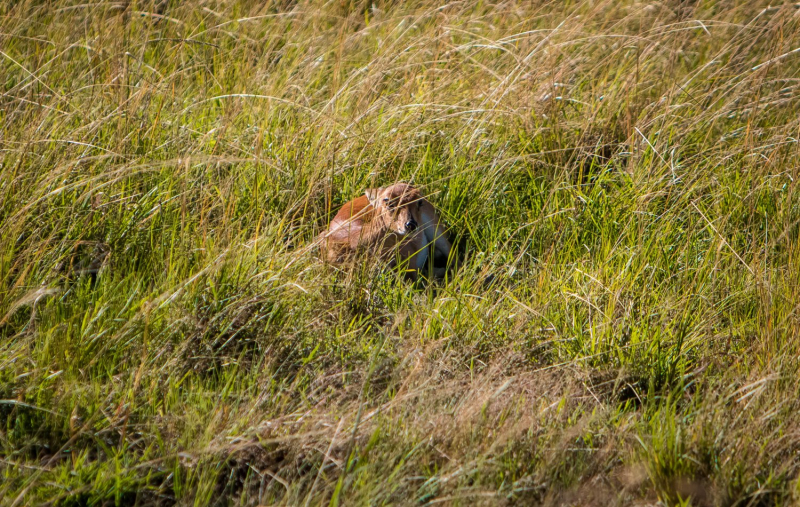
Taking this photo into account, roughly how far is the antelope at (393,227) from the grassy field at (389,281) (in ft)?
0.39

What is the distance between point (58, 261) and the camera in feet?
10.0

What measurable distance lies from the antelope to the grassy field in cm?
12

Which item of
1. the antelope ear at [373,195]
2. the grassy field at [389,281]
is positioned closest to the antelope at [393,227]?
the antelope ear at [373,195]

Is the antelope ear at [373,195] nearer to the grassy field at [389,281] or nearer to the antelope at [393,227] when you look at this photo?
the antelope at [393,227]

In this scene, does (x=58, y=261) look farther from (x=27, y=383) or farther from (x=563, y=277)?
(x=563, y=277)

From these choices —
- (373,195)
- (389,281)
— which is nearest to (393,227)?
(373,195)

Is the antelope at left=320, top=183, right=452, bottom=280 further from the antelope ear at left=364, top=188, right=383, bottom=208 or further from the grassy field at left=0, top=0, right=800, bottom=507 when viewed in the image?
the grassy field at left=0, top=0, right=800, bottom=507

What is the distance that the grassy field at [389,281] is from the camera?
2355mm

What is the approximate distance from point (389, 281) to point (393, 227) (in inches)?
24.0

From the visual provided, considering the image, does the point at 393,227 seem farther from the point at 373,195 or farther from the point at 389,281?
the point at 389,281

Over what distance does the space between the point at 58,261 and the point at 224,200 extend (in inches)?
30.5

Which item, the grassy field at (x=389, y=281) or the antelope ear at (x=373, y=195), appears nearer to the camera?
the grassy field at (x=389, y=281)

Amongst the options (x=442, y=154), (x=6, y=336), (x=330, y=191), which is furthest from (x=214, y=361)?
(x=442, y=154)

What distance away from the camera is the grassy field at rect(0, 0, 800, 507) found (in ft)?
7.73
